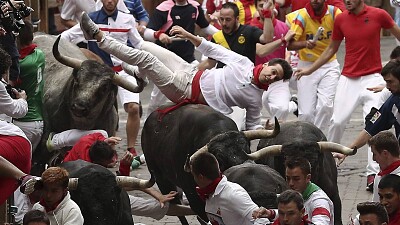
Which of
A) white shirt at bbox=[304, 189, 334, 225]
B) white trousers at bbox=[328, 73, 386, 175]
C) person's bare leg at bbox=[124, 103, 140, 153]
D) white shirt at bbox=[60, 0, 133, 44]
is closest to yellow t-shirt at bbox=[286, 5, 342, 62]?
white trousers at bbox=[328, 73, 386, 175]

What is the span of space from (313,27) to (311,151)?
224 inches

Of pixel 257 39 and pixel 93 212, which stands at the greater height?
pixel 93 212

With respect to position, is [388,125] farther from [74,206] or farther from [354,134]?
[354,134]

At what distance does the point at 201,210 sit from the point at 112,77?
211 cm

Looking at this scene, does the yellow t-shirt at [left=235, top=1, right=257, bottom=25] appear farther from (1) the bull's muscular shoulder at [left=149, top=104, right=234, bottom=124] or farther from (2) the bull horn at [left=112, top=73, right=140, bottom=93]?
(1) the bull's muscular shoulder at [left=149, top=104, right=234, bottom=124]

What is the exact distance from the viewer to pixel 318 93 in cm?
1823

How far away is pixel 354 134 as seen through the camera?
20.3m

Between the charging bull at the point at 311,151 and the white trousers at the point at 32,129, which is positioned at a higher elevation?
the charging bull at the point at 311,151

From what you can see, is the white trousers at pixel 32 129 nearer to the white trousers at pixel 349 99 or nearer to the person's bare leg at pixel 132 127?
the person's bare leg at pixel 132 127

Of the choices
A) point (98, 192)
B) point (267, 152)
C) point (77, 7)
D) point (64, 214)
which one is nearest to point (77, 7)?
point (77, 7)

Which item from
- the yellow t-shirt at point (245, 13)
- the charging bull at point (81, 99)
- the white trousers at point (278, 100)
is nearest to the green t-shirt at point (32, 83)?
the charging bull at point (81, 99)

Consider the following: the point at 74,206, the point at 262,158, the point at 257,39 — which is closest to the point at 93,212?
the point at 74,206

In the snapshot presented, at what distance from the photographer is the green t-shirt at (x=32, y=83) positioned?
1472 centimetres

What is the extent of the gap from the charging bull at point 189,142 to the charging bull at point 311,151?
303mm
